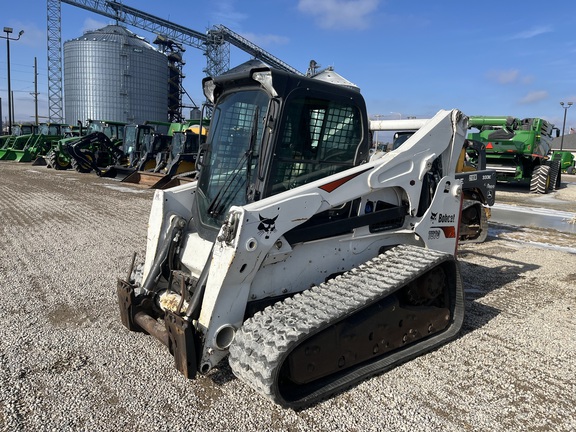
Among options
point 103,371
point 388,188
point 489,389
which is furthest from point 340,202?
point 103,371

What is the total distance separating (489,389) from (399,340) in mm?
697

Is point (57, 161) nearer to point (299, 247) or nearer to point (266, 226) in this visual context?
point (299, 247)

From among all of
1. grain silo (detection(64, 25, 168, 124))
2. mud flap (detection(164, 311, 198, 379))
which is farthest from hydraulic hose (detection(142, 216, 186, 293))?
grain silo (detection(64, 25, 168, 124))

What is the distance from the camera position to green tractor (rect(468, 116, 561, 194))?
1650 cm

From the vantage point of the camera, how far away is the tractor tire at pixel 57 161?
2198cm

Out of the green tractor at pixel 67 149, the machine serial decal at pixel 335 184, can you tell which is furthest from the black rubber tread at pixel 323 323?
the green tractor at pixel 67 149

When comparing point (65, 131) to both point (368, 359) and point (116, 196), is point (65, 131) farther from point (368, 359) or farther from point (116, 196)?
point (368, 359)

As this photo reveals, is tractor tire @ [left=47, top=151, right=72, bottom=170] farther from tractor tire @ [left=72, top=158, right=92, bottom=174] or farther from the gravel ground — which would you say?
the gravel ground

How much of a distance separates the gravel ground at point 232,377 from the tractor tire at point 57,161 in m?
18.0

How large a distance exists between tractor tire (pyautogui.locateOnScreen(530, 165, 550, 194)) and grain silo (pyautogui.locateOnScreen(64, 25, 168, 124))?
40668 millimetres

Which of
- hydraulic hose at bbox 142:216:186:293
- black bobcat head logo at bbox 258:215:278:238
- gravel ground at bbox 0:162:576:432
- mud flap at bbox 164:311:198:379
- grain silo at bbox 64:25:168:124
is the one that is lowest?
gravel ground at bbox 0:162:576:432

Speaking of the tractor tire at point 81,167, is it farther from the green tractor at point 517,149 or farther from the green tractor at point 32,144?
the green tractor at point 517,149

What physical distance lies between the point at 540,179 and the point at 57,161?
21.4m

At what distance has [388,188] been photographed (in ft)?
13.1
